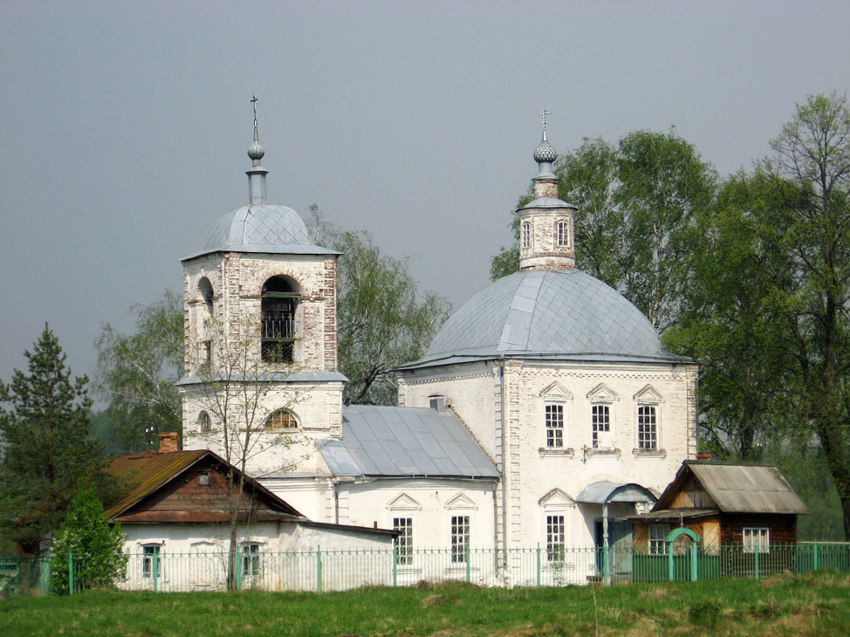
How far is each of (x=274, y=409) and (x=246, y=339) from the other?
1.61 metres

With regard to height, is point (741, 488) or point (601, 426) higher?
point (601, 426)

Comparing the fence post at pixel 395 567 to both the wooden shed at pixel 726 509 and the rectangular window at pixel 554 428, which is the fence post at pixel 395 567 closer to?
the rectangular window at pixel 554 428

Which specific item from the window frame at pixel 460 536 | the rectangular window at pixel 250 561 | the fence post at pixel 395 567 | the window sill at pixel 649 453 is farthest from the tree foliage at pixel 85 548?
the window sill at pixel 649 453

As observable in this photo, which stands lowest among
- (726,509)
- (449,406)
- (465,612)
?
(465,612)

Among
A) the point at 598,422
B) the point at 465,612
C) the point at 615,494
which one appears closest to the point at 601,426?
the point at 598,422

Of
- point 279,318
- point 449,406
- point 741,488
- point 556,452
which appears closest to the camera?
point 741,488

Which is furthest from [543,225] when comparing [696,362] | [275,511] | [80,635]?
[80,635]

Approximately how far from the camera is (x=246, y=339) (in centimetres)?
3044

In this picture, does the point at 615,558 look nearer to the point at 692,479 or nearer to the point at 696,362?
the point at 692,479

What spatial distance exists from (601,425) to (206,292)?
31.6 ft

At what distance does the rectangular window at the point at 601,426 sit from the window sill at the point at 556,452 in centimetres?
70

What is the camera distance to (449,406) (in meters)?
34.7

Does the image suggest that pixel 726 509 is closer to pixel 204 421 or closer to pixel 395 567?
pixel 395 567

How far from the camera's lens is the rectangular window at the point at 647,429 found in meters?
34.3
